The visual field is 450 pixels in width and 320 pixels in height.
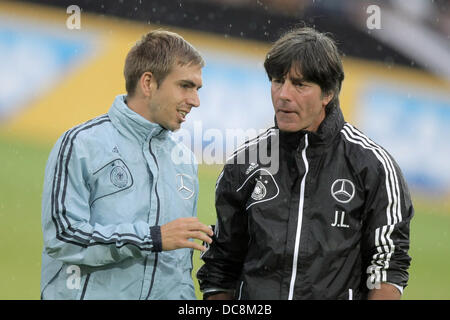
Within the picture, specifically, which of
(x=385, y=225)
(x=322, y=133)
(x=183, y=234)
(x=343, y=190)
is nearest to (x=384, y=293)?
(x=385, y=225)

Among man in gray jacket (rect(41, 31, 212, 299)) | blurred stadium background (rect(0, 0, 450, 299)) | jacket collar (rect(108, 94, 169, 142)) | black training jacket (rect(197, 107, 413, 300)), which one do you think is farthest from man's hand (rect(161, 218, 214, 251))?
blurred stadium background (rect(0, 0, 450, 299))

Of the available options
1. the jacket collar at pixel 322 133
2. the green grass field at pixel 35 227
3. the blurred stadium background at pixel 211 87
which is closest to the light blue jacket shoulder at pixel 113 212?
the jacket collar at pixel 322 133

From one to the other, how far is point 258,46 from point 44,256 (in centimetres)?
494

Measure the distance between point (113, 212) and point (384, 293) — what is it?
0.87m

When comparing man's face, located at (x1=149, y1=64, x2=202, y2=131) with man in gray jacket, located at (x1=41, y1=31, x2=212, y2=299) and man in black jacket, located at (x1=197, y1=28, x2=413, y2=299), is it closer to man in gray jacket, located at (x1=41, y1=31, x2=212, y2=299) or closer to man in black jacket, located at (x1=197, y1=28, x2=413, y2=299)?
man in gray jacket, located at (x1=41, y1=31, x2=212, y2=299)

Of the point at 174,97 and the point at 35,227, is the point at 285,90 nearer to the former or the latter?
the point at 174,97

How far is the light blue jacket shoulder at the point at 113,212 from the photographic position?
7.32ft

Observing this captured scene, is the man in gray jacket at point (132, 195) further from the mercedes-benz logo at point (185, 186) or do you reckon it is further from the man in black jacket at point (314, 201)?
the man in black jacket at point (314, 201)

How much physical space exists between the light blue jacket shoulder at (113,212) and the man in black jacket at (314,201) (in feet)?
0.66

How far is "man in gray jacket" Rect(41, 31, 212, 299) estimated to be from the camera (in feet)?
7.32

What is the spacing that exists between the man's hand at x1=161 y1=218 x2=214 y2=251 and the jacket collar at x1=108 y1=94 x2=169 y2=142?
14.4 inches

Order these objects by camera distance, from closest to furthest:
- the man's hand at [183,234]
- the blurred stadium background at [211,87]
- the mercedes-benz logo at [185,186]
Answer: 1. the man's hand at [183,234]
2. the mercedes-benz logo at [185,186]
3. the blurred stadium background at [211,87]
